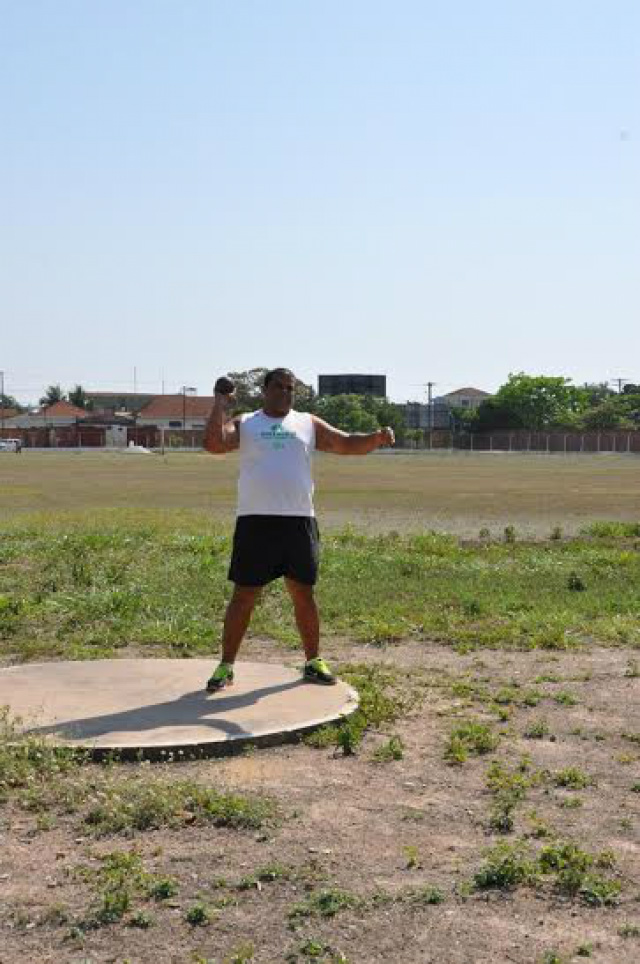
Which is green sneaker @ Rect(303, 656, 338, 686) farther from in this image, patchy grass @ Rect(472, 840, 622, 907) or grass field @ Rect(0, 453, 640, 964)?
patchy grass @ Rect(472, 840, 622, 907)

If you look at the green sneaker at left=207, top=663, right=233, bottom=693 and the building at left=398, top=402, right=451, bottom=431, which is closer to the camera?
the green sneaker at left=207, top=663, right=233, bottom=693

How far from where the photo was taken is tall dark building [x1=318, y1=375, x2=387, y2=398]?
536 feet

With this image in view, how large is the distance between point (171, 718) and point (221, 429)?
1575 mm

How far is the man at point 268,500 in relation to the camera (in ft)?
22.8

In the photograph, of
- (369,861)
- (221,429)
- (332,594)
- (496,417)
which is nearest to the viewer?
(369,861)

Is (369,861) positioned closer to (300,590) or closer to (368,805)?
(368,805)

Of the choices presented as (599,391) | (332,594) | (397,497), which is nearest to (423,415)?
(599,391)

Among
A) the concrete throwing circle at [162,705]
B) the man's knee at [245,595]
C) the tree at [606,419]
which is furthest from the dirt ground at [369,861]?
the tree at [606,419]

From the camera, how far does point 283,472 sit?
695 centimetres

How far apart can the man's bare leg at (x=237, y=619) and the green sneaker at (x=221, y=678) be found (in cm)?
6

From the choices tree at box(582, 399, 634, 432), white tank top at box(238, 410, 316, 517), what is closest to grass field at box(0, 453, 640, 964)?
white tank top at box(238, 410, 316, 517)

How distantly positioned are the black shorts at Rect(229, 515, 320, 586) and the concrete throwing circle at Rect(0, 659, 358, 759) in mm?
595

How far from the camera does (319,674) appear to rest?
700 cm

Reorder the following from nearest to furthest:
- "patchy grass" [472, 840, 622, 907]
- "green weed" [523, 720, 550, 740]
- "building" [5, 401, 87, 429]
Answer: "patchy grass" [472, 840, 622, 907], "green weed" [523, 720, 550, 740], "building" [5, 401, 87, 429]
